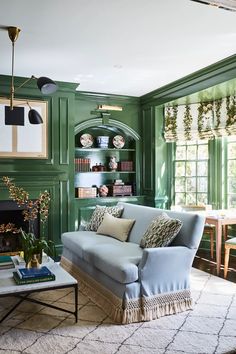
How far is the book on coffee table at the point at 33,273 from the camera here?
286cm

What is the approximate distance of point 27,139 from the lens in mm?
5004

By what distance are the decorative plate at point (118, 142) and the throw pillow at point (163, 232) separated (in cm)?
287

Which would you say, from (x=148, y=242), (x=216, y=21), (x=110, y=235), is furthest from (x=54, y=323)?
(x=216, y=21)

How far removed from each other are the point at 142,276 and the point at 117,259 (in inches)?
11.4

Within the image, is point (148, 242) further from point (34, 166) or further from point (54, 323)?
point (34, 166)

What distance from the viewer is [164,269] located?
313 centimetres

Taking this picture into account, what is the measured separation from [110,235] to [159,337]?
5.46 ft

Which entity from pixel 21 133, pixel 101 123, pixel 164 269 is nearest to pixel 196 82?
pixel 101 123

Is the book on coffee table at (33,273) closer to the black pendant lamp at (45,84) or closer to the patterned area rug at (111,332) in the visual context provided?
the patterned area rug at (111,332)

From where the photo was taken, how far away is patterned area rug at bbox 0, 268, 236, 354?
8.33 ft

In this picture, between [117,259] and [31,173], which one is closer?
[117,259]

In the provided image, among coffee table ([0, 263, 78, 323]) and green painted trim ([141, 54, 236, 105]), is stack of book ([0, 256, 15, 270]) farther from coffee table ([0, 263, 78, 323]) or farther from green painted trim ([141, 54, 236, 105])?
green painted trim ([141, 54, 236, 105])

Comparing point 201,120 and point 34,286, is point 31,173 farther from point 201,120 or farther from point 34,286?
point 201,120

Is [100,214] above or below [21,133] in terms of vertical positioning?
below
